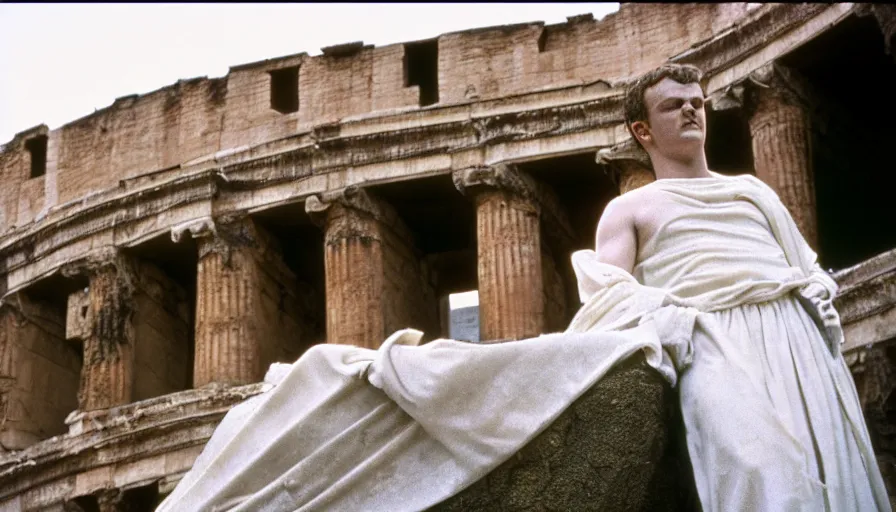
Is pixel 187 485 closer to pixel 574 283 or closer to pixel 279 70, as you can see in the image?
pixel 574 283

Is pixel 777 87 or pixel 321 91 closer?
pixel 777 87

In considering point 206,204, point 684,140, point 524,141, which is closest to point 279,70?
point 206,204

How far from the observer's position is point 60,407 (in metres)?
26.5

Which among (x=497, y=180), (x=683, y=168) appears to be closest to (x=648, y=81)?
(x=683, y=168)

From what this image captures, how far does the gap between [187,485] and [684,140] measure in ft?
6.85

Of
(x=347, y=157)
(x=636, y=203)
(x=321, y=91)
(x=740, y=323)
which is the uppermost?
(x=321, y=91)

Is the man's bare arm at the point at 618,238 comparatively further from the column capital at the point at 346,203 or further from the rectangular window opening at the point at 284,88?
the rectangular window opening at the point at 284,88

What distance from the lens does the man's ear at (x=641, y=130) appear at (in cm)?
634

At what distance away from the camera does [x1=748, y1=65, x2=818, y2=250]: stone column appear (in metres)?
19.5

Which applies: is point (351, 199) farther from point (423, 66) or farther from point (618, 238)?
point (618, 238)

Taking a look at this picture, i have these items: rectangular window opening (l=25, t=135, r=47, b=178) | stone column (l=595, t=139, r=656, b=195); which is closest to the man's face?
stone column (l=595, t=139, r=656, b=195)

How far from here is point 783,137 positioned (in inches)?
784

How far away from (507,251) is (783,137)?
3745 millimetres

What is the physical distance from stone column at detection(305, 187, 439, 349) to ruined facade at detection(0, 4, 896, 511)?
36mm
